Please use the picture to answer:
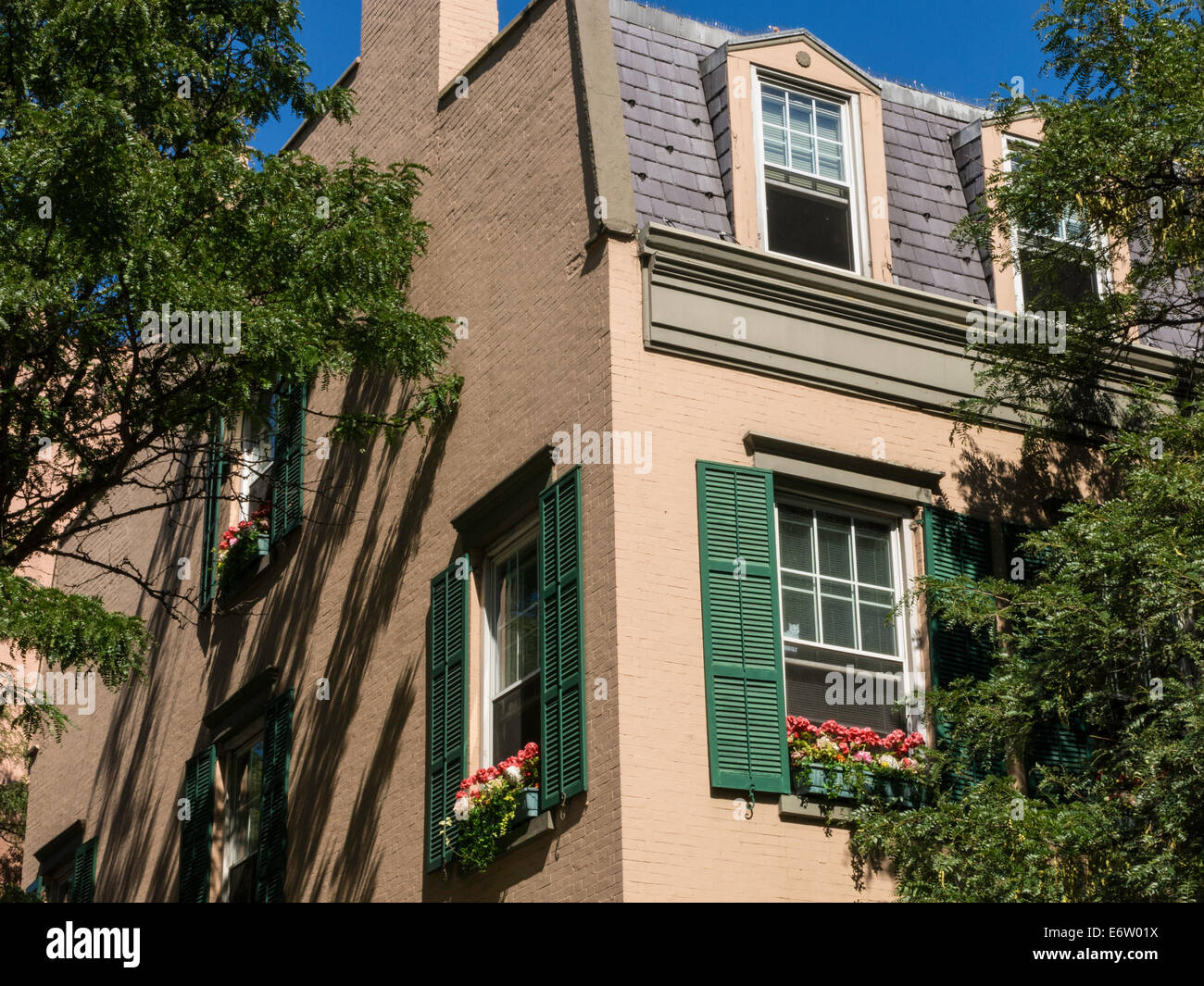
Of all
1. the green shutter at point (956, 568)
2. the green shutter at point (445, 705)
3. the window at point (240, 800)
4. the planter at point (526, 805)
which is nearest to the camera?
the planter at point (526, 805)

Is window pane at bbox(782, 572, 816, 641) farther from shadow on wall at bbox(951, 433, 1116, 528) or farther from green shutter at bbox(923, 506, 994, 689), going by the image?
shadow on wall at bbox(951, 433, 1116, 528)

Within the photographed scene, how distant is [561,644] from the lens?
1259cm

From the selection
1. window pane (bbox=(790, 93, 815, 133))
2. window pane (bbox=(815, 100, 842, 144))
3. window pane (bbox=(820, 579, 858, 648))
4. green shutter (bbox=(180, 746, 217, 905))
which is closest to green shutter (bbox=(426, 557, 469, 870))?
window pane (bbox=(820, 579, 858, 648))

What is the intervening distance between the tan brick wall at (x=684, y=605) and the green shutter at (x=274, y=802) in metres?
5.53

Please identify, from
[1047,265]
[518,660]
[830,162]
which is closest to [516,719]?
[518,660]

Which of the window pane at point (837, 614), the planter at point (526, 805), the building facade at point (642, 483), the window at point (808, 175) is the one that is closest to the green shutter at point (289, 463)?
the building facade at point (642, 483)

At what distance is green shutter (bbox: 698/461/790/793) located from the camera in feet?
39.4

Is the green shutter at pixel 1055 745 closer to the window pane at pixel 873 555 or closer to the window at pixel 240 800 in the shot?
the window pane at pixel 873 555

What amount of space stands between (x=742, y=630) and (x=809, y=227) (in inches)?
157

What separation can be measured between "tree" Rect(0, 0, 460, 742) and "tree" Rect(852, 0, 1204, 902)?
16.8 feet

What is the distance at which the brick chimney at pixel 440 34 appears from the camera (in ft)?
56.7

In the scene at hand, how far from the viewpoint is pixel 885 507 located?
13820mm

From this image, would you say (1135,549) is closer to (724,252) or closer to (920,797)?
(920,797)
